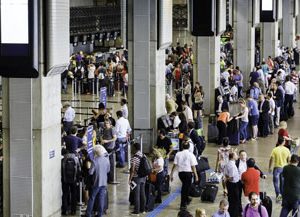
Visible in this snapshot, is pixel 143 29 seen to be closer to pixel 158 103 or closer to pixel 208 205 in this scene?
pixel 158 103

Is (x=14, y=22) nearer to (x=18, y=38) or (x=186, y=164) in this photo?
(x=18, y=38)

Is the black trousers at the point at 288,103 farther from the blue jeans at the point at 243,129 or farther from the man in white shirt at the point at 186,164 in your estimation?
the man in white shirt at the point at 186,164

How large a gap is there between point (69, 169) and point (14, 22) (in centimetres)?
325

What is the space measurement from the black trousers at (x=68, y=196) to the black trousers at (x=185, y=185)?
217cm

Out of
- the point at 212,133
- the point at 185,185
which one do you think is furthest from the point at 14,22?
the point at 212,133

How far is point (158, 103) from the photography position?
2303 centimetres

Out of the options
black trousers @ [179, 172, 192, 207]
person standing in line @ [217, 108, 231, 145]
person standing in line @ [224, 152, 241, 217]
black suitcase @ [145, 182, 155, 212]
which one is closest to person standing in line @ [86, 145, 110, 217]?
black suitcase @ [145, 182, 155, 212]

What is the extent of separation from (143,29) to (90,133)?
6206 mm

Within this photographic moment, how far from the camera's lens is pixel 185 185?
16.3m

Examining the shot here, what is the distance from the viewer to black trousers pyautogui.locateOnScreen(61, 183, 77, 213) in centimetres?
1605

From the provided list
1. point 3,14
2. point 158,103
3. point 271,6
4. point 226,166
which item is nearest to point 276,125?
point 158,103

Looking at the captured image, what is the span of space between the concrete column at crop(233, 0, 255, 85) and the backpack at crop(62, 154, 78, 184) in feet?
66.9

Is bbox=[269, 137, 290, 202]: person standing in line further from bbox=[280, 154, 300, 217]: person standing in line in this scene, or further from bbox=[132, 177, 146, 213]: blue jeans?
bbox=[132, 177, 146, 213]: blue jeans

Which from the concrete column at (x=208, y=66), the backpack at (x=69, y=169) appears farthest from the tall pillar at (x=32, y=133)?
the concrete column at (x=208, y=66)
